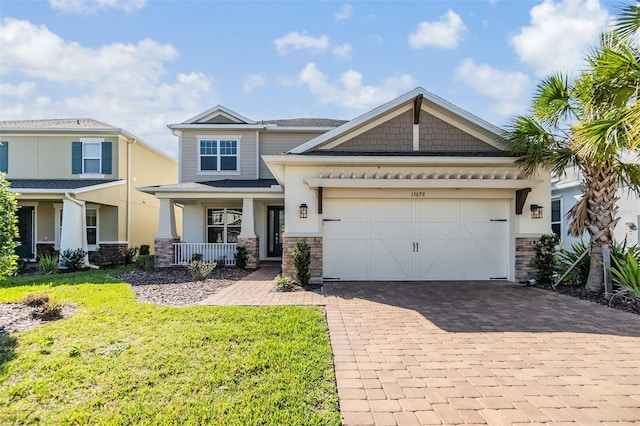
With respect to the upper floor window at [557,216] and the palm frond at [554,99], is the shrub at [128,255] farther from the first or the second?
the upper floor window at [557,216]

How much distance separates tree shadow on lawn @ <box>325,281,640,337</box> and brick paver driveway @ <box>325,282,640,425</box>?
0.04 meters

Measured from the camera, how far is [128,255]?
52.3ft

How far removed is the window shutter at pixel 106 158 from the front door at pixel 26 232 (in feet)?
12.7

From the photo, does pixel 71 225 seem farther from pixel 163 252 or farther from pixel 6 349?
pixel 6 349

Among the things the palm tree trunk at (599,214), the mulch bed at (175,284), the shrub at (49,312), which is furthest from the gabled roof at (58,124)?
the palm tree trunk at (599,214)

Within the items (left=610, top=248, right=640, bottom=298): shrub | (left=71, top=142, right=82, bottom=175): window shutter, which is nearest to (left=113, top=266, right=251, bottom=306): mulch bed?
(left=71, top=142, right=82, bottom=175): window shutter

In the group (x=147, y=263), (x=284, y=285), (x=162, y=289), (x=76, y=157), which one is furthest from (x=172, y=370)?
(x=76, y=157)

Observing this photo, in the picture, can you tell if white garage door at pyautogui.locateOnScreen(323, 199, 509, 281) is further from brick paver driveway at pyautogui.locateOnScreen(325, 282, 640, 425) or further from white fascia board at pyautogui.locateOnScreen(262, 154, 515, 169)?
brick paver driveway at pyautogui.locateOnScreen(325, 282, 640, 425)

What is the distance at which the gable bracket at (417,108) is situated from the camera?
9.94 meters

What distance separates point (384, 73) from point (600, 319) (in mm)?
10086

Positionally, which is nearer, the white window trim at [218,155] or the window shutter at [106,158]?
the window shutter at [106,158]

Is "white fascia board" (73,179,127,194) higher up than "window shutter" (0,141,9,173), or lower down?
lower down

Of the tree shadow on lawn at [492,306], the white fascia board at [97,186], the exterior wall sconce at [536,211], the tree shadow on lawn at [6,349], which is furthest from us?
the white fascia board at [97,186]

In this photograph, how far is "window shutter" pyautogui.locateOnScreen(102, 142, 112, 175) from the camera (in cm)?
1617
